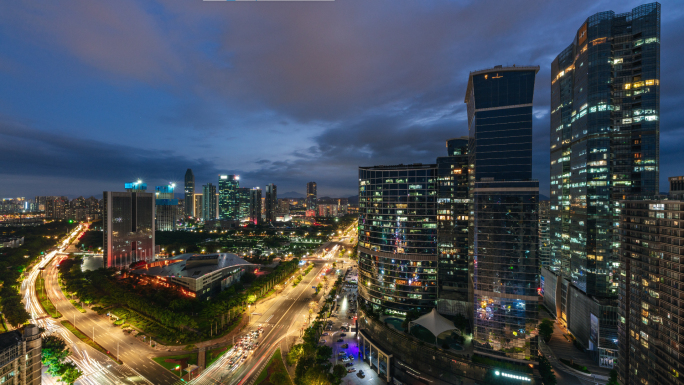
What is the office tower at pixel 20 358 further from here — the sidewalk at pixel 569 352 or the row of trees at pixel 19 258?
the sidewalk at pixel 569 352

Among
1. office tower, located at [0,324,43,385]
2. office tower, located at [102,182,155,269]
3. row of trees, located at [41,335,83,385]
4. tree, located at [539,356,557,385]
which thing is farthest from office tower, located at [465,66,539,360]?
office tower, located at [102,182,155,269]

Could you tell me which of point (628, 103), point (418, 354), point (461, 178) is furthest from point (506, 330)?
point (628, 103)

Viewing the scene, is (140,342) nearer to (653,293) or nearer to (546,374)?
(546,374)

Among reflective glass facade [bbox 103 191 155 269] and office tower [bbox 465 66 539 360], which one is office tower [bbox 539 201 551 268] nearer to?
office tower [bbox 465 66 539 360]

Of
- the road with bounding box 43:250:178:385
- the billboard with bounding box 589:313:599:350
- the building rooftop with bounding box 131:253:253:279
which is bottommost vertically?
the road with bounding box 43:250:178:385

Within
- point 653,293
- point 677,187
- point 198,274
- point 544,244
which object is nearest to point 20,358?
point 198,274

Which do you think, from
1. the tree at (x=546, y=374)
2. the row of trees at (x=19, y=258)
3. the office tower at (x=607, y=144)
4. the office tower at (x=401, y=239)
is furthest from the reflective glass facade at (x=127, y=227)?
the office tower at (x=607, y=144)

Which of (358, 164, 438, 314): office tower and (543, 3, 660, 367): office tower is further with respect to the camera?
(358, 164, 438, 314): office tower
